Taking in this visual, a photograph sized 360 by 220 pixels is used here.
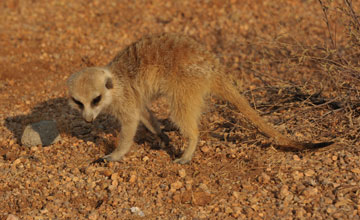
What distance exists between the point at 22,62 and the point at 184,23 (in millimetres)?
2531

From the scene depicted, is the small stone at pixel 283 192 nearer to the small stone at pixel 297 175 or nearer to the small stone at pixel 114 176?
the small stone at pixel 297 175

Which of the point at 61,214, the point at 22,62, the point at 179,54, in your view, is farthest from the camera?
the point at 22,62

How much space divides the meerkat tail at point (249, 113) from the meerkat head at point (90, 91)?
0.92 metres

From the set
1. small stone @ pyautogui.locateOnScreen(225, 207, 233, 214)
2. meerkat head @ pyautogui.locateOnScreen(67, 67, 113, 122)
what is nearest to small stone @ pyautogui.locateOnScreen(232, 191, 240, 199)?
small stone @ pyautogui.locateOnScreen(225, 207, 233, 214)

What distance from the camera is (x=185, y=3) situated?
7199 mm

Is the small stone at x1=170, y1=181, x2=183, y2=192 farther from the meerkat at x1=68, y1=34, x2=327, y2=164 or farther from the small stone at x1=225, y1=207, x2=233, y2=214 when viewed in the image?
the small stone at x1=225, y1=207, x2=233, y2=214

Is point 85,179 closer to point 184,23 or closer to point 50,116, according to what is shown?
point 50,116

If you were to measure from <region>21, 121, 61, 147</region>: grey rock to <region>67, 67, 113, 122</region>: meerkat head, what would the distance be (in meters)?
0.57

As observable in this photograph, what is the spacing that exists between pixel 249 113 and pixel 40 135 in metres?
1.93

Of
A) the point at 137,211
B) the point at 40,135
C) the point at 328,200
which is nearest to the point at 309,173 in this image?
the point at 328,200

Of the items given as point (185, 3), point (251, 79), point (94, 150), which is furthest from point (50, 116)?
point (185, 3)

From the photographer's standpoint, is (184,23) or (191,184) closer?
(191,184)

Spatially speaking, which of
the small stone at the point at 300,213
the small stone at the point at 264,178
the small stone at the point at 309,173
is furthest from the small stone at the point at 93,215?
the small stone at the point at 309,173

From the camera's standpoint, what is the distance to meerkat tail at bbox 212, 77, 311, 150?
11.0 ft
